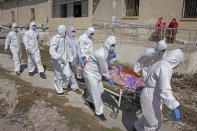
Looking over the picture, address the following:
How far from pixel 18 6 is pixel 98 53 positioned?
22135mm

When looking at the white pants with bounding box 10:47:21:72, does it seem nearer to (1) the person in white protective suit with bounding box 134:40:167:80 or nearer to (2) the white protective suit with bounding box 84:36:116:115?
(2) the white protective suit with bounding box 84:36:116:115

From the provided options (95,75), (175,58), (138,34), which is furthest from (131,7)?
(175,58)

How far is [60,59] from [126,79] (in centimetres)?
187

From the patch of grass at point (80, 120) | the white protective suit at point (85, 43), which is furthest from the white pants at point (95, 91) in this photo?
the white protective suit at point (85, 43)

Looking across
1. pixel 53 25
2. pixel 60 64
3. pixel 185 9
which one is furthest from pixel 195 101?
pixel 53 25

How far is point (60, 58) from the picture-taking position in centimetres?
479

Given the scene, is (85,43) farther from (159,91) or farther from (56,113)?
(159,91)

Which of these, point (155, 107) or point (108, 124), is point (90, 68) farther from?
point (155, 107)

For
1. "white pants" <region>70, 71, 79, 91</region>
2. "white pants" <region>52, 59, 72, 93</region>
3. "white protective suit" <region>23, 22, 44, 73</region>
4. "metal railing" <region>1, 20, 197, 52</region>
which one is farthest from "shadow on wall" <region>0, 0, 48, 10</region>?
"white pants" <region>52, 59, 72, 93</region>

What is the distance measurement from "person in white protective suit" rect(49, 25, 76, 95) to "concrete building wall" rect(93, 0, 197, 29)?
699 centimetres

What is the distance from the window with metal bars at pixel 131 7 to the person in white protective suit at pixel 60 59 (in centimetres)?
757

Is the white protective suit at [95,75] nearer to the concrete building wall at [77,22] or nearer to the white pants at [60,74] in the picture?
the white pants at [60,74]

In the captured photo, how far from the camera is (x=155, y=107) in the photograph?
288cm

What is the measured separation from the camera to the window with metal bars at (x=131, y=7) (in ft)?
37.4
